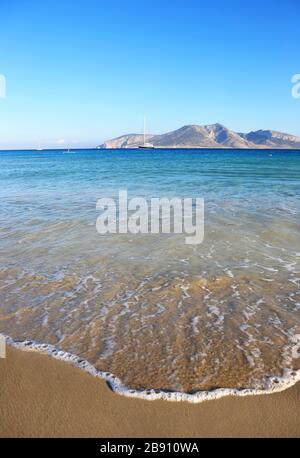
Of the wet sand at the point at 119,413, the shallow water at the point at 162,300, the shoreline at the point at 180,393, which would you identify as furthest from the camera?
the shallow water at the point at 162,300

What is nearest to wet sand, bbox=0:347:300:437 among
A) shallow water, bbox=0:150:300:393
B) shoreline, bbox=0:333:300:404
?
shoreline, bbox=0:333:300:404

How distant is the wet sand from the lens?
9.65 ft

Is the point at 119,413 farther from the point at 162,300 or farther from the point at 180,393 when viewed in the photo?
the point at 162,300

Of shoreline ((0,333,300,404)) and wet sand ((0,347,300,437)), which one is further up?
shoreline ((0,333,300,404))

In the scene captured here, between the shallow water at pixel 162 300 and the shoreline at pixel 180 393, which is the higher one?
the shallow water at pixel 162 300

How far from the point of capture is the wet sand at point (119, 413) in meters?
2.94

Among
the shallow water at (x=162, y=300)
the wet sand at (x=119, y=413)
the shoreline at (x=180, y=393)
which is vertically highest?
the shallow water at (x=162, y=300)

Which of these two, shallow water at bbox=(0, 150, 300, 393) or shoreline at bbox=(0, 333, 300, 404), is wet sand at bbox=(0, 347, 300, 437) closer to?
shoreline at bbox=(0, 333, 300, 404)

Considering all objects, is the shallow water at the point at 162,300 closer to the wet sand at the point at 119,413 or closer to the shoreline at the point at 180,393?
the shoreline at the point at 180,393

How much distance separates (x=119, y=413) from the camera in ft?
10.3

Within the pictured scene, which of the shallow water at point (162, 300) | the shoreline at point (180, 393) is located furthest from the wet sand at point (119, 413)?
the shallow water at point (162, 300)

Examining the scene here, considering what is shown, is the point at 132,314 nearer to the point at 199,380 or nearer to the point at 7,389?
the point at 199,380

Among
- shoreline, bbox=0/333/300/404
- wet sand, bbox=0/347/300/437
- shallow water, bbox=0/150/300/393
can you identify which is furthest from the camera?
shallow water, bbox=0/150/300/393
